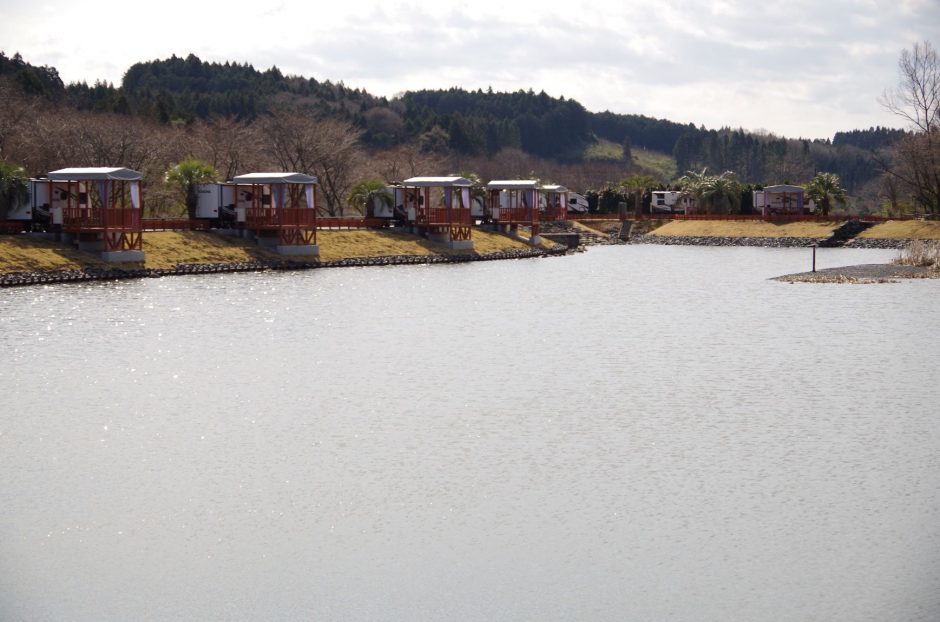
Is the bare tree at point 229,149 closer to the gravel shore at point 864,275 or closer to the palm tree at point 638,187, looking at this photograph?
the palm tree at point 638,187

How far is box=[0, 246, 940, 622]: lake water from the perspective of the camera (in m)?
15.3

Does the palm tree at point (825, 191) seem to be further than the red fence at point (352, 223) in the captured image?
Yes

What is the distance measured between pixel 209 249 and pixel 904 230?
5843cm

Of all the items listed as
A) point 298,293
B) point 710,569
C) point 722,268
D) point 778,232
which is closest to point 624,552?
point 710,569

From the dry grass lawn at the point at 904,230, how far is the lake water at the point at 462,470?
5246 cm

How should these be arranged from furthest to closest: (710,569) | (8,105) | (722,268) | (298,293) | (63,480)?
(8,105) < (722,268) < (298,293) < (63,480) < (710,569)

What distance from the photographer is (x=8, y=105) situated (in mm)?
91125

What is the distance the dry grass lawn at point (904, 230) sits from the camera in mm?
93750

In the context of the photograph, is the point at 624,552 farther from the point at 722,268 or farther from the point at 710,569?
the point at 722,268

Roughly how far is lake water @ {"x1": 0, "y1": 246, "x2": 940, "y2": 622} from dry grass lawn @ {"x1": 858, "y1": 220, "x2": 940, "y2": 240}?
52.5m

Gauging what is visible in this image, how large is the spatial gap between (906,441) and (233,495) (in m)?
13.4

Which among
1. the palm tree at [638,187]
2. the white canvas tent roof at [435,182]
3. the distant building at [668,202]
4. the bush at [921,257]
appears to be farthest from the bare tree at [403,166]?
the bush at [921,257]

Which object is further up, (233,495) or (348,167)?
(348,167)

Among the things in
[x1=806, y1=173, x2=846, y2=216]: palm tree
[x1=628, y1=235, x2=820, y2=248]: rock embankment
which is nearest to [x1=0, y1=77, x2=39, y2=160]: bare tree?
[x1=628, y1=235, x2=820, y2=248]: rock embankment
